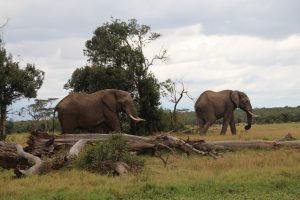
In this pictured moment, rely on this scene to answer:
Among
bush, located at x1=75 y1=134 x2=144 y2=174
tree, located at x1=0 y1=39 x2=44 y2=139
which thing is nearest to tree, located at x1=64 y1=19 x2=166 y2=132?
tree, located at x1=0 y1=39 x2=44 y2=139

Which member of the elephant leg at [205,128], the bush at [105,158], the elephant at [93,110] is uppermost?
the elephant at [93,110]

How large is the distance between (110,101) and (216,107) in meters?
7.56

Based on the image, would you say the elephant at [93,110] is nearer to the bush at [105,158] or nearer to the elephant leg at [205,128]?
the elephant leg at [205,128]

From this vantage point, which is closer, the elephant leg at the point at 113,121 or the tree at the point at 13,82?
the elephant leg at the point at 113,121

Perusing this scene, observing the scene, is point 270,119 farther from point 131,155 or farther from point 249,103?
point 131,155

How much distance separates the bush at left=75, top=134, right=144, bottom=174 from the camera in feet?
48.1

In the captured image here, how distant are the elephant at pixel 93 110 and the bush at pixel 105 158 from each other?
903 centimetres

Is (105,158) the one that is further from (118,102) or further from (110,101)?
(118,102)

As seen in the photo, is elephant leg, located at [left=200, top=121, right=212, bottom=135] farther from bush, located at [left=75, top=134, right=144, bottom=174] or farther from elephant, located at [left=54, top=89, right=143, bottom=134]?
bush, located at [left=75, top=134, right=144, bottom=174]

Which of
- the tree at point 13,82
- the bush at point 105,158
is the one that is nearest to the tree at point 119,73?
the tree at point 13,82

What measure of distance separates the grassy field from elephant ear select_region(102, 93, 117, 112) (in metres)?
9.60

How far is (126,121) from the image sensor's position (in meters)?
33.6

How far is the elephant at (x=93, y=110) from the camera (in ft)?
79.5

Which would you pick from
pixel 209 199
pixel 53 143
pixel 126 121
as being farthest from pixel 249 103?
pixel 209 199
